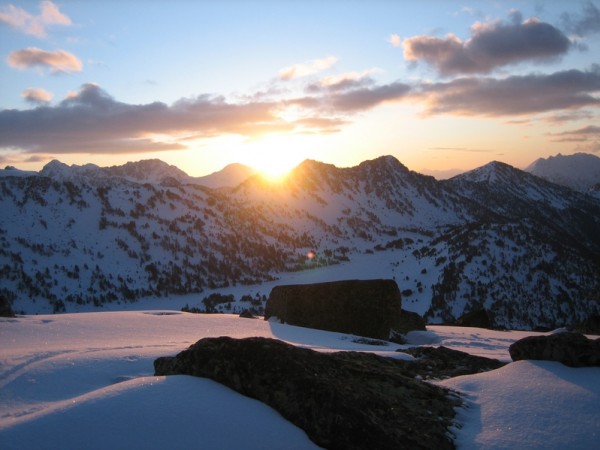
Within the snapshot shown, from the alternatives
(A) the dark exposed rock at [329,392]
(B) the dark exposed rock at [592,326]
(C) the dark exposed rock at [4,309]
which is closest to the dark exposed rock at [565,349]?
(A) the dark exposed rock at [329,392]

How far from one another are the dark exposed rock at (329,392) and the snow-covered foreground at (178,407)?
207mm

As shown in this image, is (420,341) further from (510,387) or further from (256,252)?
(256,252)

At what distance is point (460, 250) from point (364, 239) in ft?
307

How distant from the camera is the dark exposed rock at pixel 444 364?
8086mm

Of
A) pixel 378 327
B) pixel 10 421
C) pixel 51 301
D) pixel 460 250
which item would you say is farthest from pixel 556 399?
pixel 460 250

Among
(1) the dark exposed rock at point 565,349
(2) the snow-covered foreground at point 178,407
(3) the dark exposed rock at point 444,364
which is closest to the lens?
(2) the snow-covered foreground at point 178,407

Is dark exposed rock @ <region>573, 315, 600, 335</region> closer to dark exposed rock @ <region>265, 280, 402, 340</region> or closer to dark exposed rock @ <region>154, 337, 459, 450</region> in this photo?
dark exposed rock @ <region>265, 280, 402, 340</region>

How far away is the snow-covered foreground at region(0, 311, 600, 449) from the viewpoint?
170 inches

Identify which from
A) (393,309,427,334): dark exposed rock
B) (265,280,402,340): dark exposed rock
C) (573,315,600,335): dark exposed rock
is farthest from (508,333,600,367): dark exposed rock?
(573,315,600,335): dark exposed rock

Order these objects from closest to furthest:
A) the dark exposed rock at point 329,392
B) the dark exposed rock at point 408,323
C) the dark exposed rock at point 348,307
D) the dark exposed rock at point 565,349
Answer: the dark exposed rock at point 329,392
the dark exposed rock at point 565,349
the dark exposed rock at point 348,307
the dark exposed rock at point 408,323

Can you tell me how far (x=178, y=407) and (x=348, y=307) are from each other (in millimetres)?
12897

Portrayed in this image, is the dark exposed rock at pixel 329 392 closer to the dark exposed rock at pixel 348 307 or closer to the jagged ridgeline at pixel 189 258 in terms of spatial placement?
the dark exposed rock at pixel 348 307

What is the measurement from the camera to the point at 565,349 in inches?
304

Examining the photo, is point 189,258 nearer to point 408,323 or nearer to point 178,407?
point 408,323
